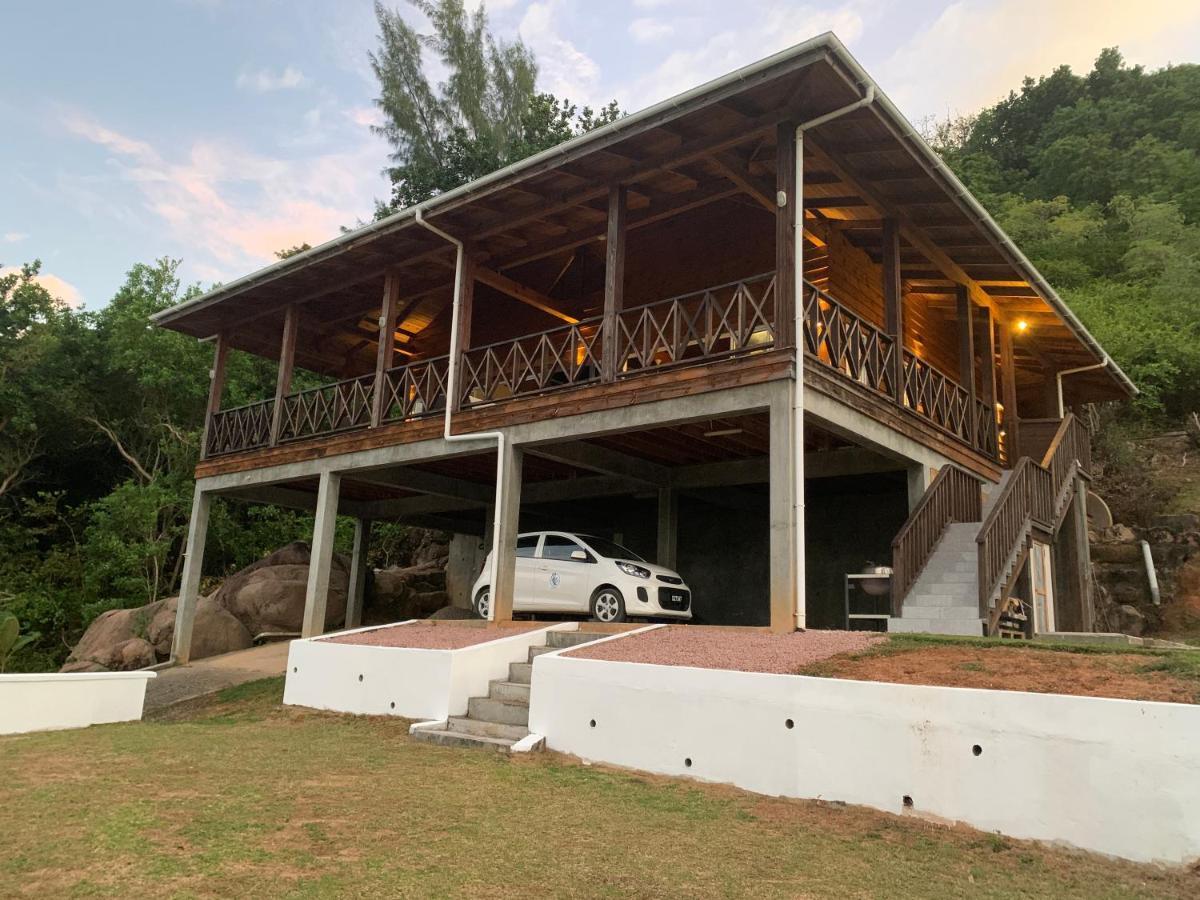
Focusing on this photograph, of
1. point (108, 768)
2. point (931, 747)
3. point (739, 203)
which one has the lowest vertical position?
point (108, 768)

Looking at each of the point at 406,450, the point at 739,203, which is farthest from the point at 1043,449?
the point at 406,450

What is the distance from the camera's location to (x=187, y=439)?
2638 centimetres

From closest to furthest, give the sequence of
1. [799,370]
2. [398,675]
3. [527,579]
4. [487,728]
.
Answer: [487,728] < [799,370] < [398,675] < [527,579]

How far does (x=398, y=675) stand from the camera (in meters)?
9.37

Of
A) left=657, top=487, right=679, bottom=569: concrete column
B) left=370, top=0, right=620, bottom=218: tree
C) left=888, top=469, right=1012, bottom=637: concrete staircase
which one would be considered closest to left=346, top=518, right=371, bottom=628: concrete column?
left=657, top=487, right=679, bottom=569: concrete column

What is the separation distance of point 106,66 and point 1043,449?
2071 cm

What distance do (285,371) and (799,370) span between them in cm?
1014

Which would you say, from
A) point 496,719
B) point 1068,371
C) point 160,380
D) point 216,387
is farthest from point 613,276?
point 160,380

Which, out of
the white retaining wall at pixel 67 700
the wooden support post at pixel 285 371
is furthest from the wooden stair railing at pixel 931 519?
the wooden support post at pixel 285 371

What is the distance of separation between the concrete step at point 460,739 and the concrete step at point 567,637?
74.2 inches

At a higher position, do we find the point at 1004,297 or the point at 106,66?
the point at 106,66

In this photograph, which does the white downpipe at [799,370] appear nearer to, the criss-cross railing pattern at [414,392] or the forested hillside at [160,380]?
the criss-cross railing pattern at [414,392]

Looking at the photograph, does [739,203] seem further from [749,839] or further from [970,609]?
[749,839]

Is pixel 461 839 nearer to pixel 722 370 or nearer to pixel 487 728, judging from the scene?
pixel 487 728
